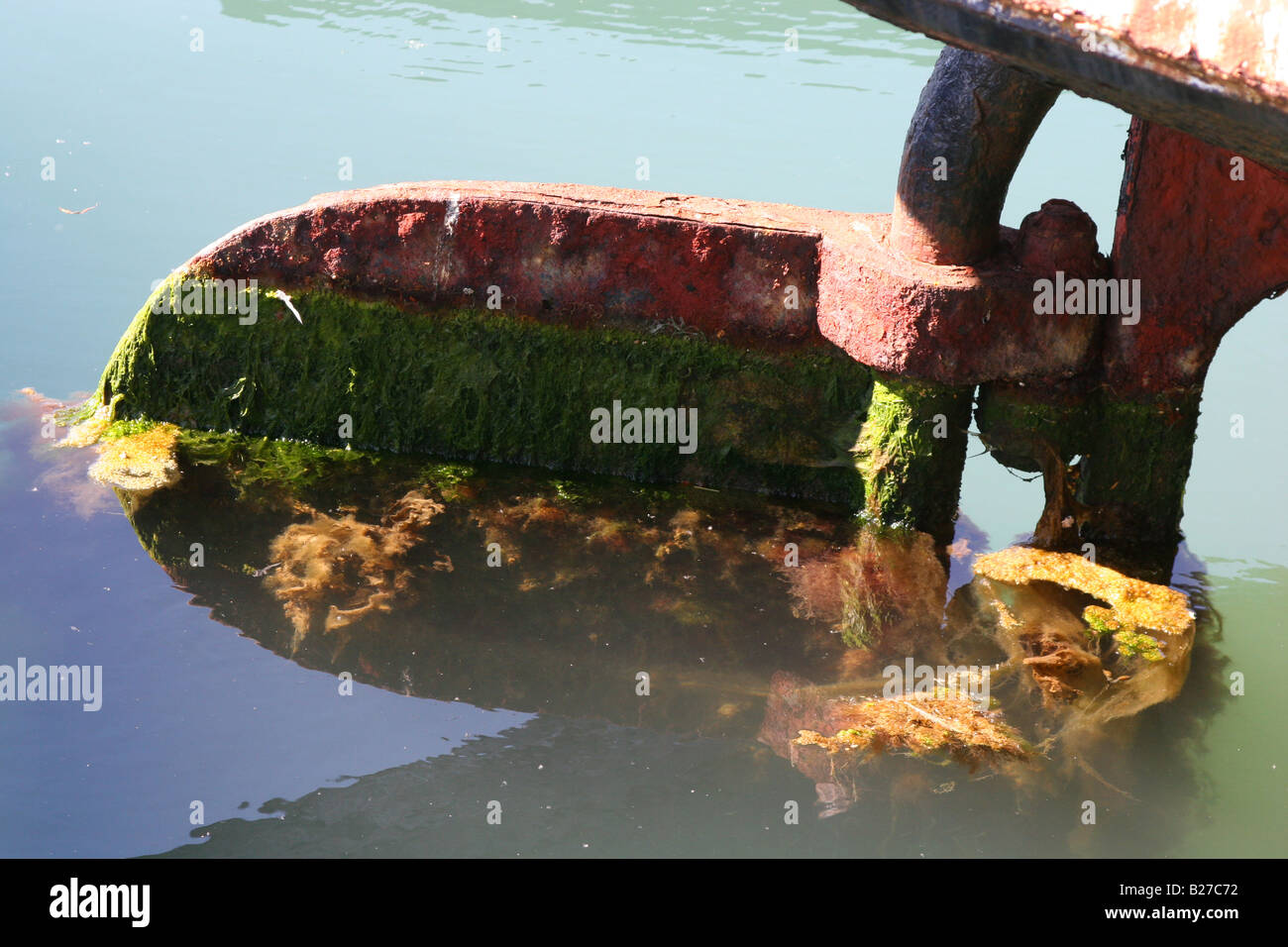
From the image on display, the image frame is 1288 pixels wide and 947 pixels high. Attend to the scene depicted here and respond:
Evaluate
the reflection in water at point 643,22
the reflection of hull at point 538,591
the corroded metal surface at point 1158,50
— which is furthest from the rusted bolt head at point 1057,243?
the reflection in water at point 643,22

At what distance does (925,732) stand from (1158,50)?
231 centimetres

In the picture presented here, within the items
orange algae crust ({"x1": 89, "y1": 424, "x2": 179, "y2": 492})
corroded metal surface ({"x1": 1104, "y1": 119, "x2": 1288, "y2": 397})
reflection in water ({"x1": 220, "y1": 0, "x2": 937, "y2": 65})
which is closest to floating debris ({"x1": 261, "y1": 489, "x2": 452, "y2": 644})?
orange algae crust ({"x1": 89, "y1": 424, "x2": 179, "y2": 492})

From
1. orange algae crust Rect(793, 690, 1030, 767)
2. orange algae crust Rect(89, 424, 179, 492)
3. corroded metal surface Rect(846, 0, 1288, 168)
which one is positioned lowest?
orange algae crust Rect(793, 690, 1030, 767)

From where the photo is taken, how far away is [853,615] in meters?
4.61

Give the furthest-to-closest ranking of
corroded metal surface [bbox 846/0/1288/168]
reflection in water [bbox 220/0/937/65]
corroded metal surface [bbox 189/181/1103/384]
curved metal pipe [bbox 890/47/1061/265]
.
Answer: reflection in water [bbox 220/0/937/65] → corroded metal surface [bbox 189/181/1103/384] → curved metal pipe [bbox 890/47/1061/265] → corroded metal surface [bbox 846/0/1288/168]

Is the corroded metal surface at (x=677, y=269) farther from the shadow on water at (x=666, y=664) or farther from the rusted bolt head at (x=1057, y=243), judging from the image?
the shadow on water at (x=666, y=664)

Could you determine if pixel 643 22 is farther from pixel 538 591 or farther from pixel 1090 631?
pixel 1090 631

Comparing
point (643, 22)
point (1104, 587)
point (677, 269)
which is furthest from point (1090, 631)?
point (643, 22)

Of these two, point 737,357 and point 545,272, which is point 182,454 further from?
point 737,357

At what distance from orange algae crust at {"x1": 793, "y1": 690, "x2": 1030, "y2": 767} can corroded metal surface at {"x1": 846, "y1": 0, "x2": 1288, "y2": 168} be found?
199 cm

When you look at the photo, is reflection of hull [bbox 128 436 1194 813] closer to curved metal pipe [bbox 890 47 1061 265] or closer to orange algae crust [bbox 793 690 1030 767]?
orange algae crust [bbox 793 690 1030 767]

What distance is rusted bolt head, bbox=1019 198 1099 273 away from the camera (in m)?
4.77

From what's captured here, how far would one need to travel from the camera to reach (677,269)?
512cm
